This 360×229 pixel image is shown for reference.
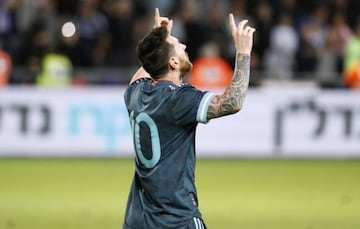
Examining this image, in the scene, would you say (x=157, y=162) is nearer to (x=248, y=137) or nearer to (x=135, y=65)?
(x=248, y=137)

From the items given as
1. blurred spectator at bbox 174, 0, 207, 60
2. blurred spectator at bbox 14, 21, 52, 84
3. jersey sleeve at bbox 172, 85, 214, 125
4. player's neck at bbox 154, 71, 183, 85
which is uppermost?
blurred spectator at bbox 174, 0, 207, 60

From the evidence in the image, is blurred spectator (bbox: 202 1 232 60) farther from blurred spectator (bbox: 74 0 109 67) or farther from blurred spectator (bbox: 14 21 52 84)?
blurred spectator (bbox: 14 21 52 84)

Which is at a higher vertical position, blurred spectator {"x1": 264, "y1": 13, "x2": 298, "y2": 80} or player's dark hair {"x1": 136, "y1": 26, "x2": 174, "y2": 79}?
blurred spectator {"x1": 264, "y1": 13, "x2": 298, "y2": 80}

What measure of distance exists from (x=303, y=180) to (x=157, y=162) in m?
8.11

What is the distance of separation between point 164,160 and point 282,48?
46.2 feet

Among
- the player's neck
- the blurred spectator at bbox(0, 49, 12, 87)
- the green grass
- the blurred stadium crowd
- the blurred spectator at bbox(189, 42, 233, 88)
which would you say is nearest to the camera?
the player's neck

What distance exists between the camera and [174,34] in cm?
1930

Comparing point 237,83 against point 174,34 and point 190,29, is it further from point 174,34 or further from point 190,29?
point 174,34

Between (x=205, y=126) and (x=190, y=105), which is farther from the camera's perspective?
(x=205, y=126)

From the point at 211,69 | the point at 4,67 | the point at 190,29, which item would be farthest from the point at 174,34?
the point at 4,67

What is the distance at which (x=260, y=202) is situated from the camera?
1161cm

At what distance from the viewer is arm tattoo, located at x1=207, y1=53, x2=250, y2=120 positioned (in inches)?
215

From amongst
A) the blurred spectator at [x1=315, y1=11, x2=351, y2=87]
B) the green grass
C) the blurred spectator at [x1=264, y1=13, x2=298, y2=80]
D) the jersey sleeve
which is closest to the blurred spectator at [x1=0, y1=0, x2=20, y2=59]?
the green grass

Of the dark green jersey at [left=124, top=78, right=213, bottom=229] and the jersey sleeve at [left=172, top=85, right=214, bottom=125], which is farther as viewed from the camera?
the dark green jersey at [left=124, top=78, right=213, bottom=229]
